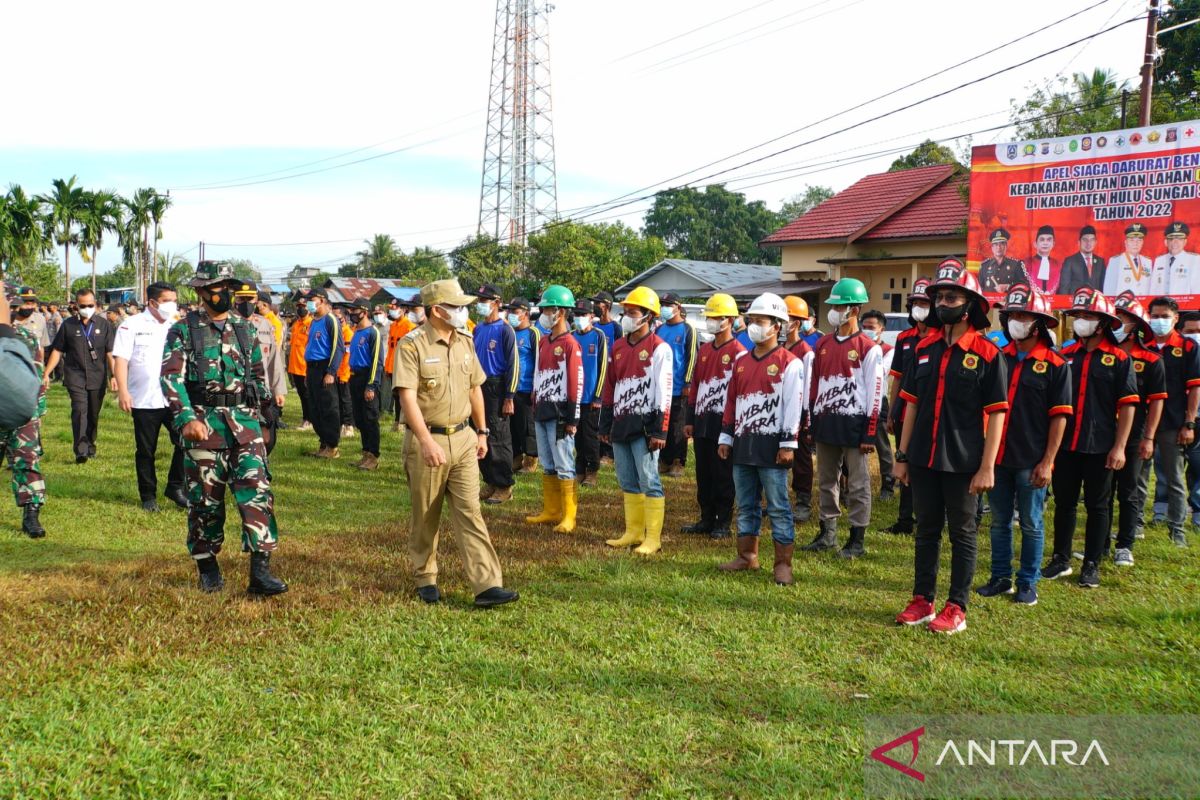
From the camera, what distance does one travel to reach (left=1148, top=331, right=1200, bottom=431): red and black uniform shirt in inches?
305

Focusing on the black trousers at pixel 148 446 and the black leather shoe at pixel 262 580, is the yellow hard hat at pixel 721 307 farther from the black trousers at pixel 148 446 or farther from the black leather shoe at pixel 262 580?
the black trousers at pixel 148 446

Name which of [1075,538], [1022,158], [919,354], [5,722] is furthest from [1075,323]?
[1022,158]

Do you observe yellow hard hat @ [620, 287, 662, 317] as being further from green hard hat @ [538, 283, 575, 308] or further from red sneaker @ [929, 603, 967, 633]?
red sneaker @ [929, 603, 967, 633]

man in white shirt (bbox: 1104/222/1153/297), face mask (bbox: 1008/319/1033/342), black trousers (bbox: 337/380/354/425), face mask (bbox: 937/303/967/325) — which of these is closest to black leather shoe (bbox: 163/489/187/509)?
black trousers (bbox: 337/380/354/425)

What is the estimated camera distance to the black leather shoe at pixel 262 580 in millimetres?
5734

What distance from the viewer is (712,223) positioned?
75625mm

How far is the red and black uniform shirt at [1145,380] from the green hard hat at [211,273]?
700 centimetres

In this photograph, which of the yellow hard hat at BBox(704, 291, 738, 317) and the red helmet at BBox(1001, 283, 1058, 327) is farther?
the yellow hard hat at BBox(704, 291, 738, 317)

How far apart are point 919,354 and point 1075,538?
3769 millimetres

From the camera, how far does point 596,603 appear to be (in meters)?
5.84

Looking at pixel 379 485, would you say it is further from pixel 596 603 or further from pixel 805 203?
pixel 805 203

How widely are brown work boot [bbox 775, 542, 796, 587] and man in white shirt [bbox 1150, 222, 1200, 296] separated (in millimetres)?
9739

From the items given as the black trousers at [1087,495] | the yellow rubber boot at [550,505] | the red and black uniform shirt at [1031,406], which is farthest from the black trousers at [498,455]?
the black trousers at [1087,495]

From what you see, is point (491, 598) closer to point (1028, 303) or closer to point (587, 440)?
point (1028, 303)
